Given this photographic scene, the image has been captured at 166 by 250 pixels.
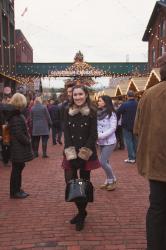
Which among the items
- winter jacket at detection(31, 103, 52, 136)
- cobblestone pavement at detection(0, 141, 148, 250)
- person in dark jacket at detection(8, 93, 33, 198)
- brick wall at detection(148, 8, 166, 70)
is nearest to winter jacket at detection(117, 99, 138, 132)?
winter jacket at detection(31, 103, 52, 136)

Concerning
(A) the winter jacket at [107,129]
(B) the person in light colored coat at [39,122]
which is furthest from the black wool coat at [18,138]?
(B) the person in light colored coat at [39,122]

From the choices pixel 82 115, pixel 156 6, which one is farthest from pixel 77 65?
pixel 82 115

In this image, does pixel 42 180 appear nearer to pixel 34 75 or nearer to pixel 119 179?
pixel 119 179

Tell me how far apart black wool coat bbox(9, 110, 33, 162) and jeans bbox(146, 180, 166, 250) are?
3495mm

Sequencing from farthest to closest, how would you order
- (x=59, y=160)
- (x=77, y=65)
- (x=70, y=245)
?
(x=77, y=65), (x=59, y=160), (x=70, y=245)

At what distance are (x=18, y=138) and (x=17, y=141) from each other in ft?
0.19

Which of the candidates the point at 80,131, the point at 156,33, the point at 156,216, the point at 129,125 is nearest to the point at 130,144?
the point at 129,125

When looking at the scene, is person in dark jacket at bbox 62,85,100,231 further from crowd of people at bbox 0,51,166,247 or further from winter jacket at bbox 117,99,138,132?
winter jacket at bbox 117,99,138,132

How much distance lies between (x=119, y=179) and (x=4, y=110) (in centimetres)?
307

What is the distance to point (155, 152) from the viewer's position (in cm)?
357

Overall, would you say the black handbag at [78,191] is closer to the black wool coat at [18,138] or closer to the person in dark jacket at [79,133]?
the person in dark jacket at [79,133]

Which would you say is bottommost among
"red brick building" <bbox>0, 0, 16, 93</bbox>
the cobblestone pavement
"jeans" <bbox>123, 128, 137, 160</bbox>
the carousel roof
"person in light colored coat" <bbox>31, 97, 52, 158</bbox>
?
the cobblestone pavement

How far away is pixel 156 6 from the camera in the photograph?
1515 inches

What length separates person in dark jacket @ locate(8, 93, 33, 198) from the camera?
6789mm
